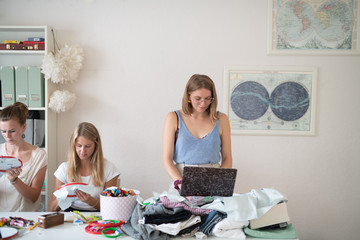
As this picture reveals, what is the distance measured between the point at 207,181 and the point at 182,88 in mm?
1642

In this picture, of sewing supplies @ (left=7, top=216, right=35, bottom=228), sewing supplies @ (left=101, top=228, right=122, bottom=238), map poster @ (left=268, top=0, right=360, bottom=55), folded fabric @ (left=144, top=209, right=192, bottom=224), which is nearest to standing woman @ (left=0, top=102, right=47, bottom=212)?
sewing supplies @ (left=7, top=216, right=35, bottom=228)

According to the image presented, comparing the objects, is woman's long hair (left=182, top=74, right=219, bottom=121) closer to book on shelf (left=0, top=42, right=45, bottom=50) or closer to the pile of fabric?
the pile of fabric

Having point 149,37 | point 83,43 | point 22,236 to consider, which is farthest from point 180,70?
point 22,236

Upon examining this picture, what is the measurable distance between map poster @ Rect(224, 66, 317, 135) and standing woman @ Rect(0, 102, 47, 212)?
1.68m

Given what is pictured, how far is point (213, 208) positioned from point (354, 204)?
2207 mm

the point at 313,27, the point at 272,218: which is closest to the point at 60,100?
the point at 272,218

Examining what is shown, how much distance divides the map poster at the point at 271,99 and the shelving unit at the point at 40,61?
5.18 ft

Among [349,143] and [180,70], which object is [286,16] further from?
[349,143]

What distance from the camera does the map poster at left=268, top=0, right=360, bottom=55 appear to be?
3064 millimetres

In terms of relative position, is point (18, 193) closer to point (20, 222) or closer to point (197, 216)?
point (20, 222)

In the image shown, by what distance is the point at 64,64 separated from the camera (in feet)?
9.53

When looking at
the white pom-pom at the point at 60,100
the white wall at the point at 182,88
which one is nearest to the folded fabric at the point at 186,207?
the white wall at the point at 182,88

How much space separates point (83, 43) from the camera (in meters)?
3.12

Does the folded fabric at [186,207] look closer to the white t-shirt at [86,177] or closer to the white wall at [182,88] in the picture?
the white t-shirt at [86,177]
